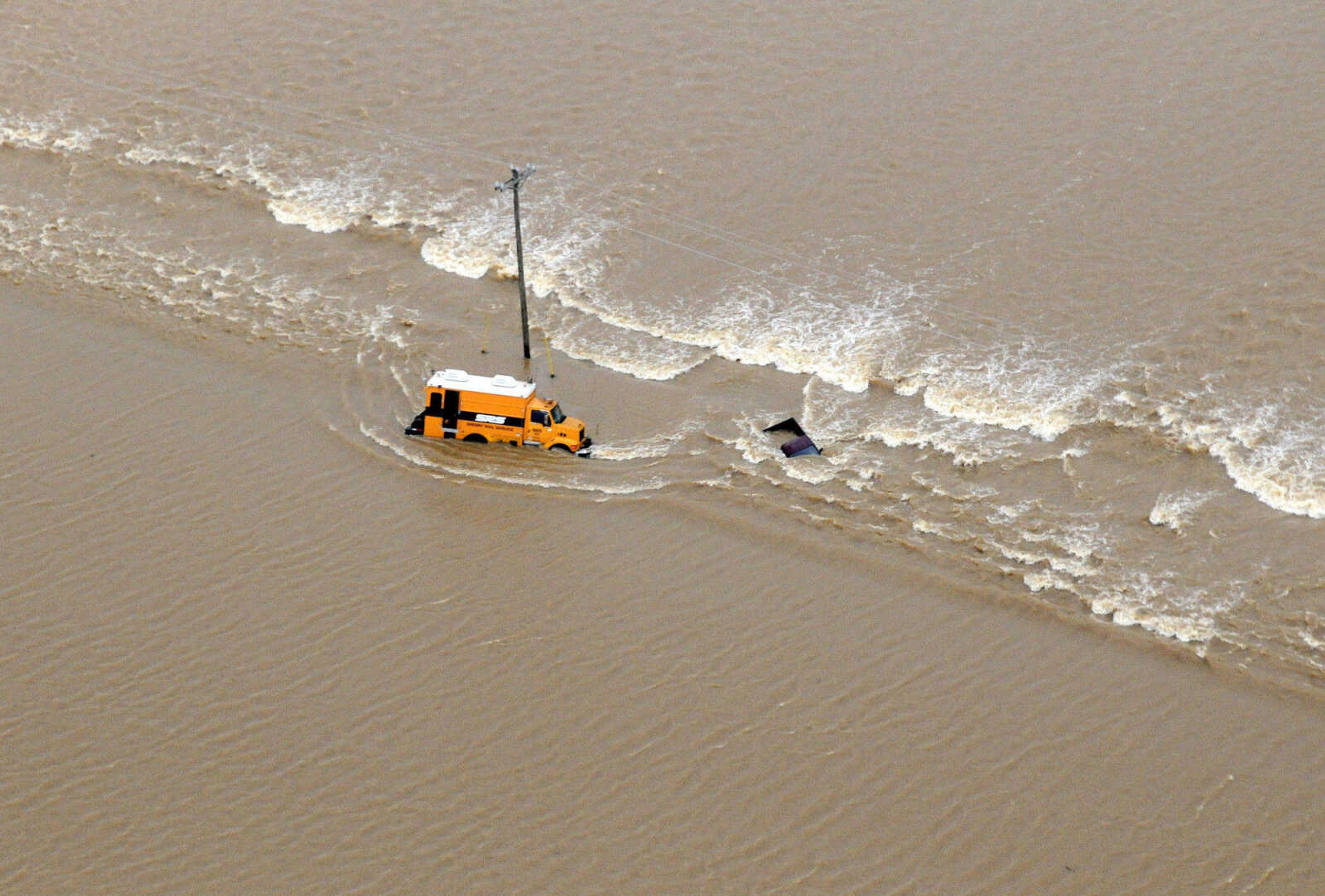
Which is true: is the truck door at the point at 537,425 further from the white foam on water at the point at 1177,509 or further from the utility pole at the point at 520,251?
the white foam on water at the point at 1177,509

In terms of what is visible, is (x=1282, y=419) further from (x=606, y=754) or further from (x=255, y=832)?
(x=255, y=832)

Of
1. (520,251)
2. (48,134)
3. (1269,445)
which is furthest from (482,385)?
(48,134)

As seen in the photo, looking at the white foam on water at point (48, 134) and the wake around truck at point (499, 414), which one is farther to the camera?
the white foam on water at point (48, 134)

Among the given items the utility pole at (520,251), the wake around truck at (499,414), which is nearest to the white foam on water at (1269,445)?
the wake around truck at (499,414)

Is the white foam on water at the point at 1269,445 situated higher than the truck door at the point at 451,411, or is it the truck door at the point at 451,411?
the truck door at the point at 451,411

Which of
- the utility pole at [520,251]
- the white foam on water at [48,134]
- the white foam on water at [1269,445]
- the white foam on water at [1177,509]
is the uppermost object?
the white foam on water at [48,134]

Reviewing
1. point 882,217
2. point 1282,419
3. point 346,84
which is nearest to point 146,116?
point 346,84

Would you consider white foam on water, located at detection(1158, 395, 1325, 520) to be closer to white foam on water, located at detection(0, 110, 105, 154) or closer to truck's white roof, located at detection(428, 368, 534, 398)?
truck's white roof, located at detection(428, 368, 534, 398)
